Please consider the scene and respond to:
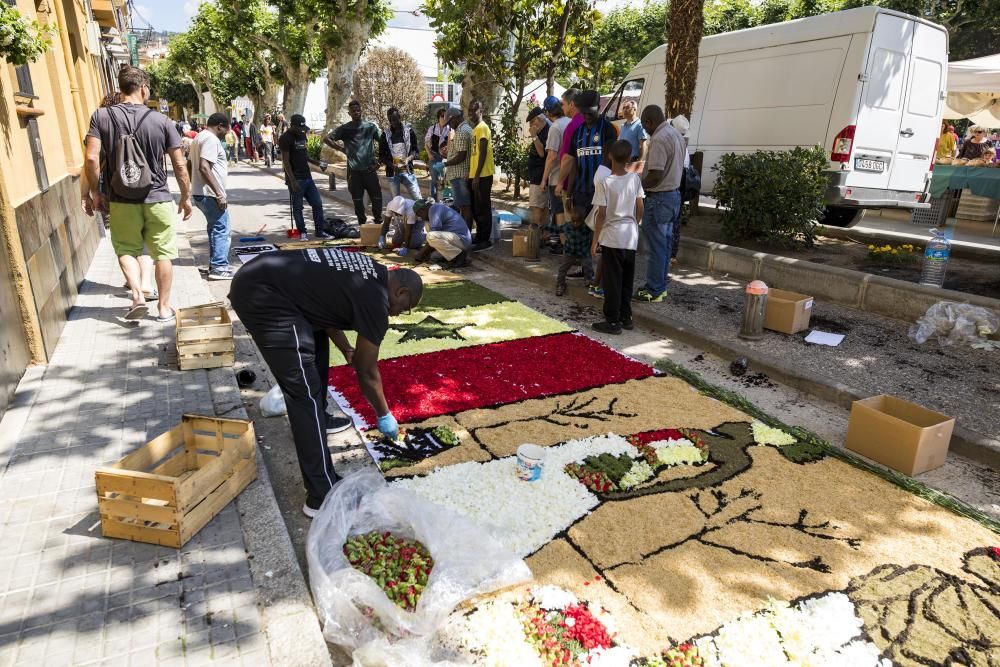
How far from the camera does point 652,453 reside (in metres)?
4.02

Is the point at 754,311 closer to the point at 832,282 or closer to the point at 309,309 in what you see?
the point at 832,282

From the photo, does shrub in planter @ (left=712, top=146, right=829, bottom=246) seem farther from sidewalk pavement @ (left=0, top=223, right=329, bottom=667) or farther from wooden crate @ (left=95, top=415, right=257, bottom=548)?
wooden crate @ (left=95, top=415, right=257, bottom=548)

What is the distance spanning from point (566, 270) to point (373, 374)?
4683 millimetres

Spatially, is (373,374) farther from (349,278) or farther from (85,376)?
(85,376)

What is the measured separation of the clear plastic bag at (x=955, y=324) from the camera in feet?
18.8

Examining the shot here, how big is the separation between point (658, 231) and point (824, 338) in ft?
6.50

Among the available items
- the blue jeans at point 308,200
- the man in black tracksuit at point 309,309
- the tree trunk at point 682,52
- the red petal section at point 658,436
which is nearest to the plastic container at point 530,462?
the red petal section at point 658,436

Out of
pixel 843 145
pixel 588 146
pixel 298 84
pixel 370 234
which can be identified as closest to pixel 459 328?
pixel 588 146

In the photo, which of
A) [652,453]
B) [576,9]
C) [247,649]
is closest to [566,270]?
[652,453]

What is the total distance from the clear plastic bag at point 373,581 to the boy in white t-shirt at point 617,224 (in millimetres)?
3630

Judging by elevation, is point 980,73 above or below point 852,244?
above

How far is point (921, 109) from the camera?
924 cm

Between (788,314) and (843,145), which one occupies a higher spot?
(843,145)

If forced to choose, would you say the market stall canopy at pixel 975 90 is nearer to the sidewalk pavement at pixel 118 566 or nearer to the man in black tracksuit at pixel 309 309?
the man in black tracksuit at pixel 309 309
